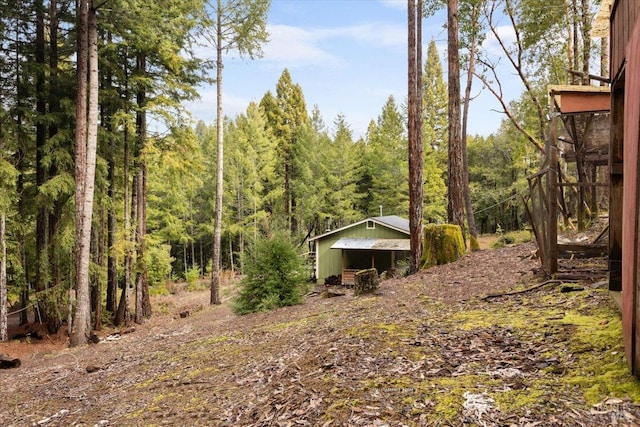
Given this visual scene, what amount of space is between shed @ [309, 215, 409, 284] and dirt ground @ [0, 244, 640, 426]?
13642 millimetres

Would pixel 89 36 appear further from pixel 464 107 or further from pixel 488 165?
pixel 488 165

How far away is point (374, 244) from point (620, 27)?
17609 mm

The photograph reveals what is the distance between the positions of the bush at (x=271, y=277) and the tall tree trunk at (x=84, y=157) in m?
3.94

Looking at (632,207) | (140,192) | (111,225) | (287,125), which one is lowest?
(111,225)

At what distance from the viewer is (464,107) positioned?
18.9 m

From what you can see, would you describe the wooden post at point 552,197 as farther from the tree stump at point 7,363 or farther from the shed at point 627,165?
the tree stump at point 7,363

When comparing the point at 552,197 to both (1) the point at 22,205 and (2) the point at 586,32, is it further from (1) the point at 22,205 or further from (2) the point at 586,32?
(1) the point at 22,205

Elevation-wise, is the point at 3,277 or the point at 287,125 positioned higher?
the point at 287,125

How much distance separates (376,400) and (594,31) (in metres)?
6.38

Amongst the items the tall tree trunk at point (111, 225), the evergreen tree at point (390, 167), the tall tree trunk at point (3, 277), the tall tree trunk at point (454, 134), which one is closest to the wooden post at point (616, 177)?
the tall tree trunk at point (454, 134)

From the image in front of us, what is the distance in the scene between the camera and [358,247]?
20.5 metres

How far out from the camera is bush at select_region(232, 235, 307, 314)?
9102 mm

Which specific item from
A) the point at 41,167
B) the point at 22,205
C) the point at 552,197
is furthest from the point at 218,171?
the point at 552,197

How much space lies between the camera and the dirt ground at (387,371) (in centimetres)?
257
